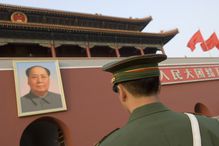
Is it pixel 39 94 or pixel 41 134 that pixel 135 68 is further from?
pixel 41 134

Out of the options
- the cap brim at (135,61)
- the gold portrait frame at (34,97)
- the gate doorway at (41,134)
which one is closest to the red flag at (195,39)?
the gold portrait frame at (34,97)

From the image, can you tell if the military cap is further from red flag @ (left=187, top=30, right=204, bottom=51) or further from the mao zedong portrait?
red flag @ (left=187, top=30, right=204, bottom=51)

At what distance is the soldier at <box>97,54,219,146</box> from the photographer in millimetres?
1074

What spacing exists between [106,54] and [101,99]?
19.3 ft

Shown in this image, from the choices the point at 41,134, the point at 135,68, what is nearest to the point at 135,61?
the point at 135,68

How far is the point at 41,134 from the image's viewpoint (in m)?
12.4

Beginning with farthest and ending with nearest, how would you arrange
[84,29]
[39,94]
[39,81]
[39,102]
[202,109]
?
[202,109]
[84,29]
[39,81]
[39,94]
[39,102]

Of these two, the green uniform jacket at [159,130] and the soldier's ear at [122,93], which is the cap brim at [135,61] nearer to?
the soldier's ear at [122,93]

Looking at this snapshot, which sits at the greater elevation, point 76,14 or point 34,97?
point 76,14

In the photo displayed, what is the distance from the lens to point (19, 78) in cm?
863

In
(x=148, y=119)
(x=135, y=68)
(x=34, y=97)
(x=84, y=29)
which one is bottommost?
(x=148, y=119)

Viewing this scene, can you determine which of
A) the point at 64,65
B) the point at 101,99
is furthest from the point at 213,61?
the point at 64,65

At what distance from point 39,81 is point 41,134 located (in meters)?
4.55

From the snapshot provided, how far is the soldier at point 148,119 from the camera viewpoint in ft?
3.52
